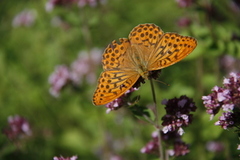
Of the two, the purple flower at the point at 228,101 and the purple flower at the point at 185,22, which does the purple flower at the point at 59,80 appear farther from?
the purple flower at the point at 228,101

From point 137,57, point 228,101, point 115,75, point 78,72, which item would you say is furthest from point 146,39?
point 78,72

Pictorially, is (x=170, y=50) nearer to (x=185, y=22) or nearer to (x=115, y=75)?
(x=115, y=75)

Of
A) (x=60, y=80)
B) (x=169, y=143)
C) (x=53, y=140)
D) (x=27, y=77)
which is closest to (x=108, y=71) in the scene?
(x=169, y=143)

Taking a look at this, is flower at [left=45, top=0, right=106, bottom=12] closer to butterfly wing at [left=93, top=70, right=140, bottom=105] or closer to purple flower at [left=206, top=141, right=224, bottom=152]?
purple flower at [left=206, top=141, right=224, bottom=152]

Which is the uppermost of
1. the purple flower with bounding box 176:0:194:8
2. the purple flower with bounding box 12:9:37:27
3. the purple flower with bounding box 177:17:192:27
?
the purple flower with bounding box 12:9:37:27

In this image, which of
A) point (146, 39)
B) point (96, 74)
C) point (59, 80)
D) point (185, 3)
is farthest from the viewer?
point (96, 74)

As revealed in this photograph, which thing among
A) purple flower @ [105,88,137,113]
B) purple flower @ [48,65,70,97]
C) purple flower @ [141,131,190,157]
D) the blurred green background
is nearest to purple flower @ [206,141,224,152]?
the blurred green background

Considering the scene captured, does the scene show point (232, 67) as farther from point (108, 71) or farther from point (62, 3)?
point (108, 71)
